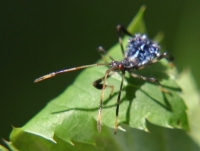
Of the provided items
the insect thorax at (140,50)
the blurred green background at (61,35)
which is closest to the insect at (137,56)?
the insect thorax at (140,50)

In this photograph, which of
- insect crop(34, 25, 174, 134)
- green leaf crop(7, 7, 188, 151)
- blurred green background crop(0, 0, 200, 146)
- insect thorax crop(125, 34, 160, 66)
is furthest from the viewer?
blurred green background crop(0, 0, 200, 146)

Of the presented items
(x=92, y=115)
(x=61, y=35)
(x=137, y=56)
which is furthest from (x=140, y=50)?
(x=61, y=35)

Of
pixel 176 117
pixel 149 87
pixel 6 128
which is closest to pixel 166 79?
pixel 149 87

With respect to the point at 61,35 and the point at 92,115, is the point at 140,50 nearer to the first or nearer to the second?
the point at 92,115

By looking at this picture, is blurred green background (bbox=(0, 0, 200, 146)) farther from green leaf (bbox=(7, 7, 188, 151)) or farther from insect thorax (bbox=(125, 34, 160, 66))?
green leaf (bbox=(7, 7, 188, 151))

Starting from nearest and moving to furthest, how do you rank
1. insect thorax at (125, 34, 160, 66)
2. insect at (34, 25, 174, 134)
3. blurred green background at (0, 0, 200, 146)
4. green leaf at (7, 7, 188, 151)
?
1. green leaf at (7, 7, 188, 151)
2. insect at (34, 25, 174, 134)
3. insect thorax at (125, 34, 160, 66)
4. blurred green background at (0, 0, 200, 146)

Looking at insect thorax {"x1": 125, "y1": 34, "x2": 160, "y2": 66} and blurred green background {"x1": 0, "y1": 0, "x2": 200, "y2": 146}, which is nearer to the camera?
insect thorax {"x1": 125, "y1": 34, "x2": 160, "y2": 66}

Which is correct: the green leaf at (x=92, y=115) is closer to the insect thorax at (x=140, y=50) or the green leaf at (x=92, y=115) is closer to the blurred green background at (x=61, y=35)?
the insect thorax at (x=140, y=50)

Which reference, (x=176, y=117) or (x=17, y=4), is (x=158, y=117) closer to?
(x=176, y=117)

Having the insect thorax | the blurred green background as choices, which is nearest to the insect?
the insect thorax
